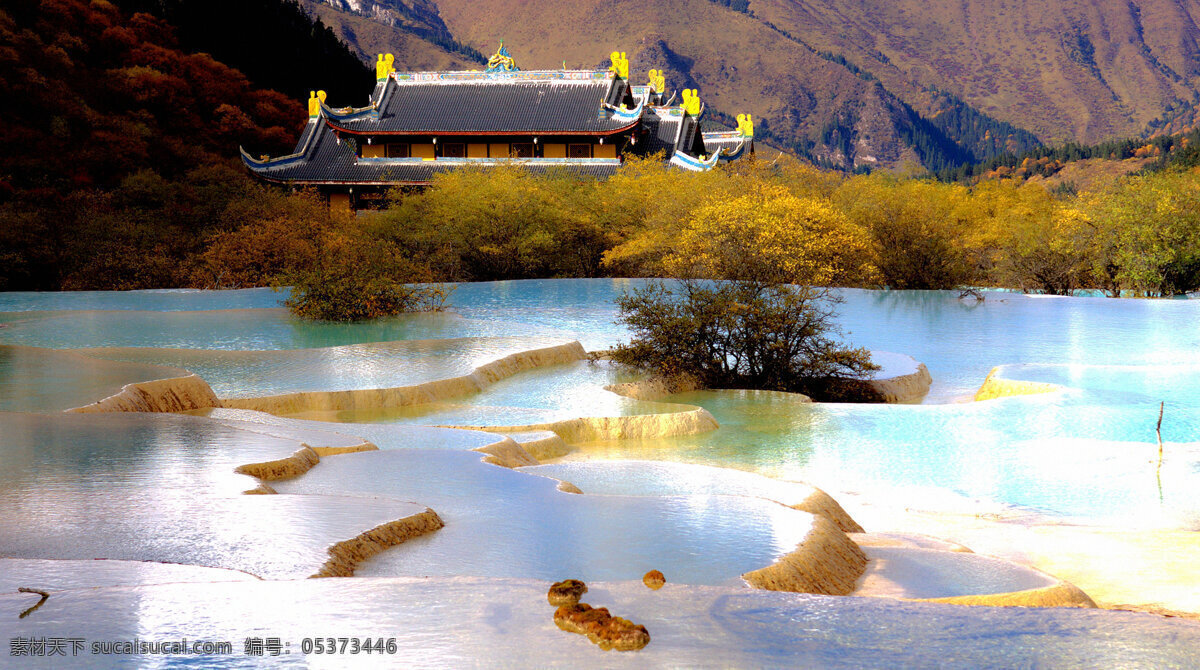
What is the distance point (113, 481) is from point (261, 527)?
Result: 3.69 ft

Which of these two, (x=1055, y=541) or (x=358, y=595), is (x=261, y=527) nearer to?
(x=358, y=595)

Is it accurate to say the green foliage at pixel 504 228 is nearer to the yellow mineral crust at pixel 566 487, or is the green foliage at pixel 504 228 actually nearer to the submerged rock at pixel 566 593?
the yellow mineral crust at pixel 566 487

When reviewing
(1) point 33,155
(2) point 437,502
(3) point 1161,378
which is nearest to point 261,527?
(2) point 437,502

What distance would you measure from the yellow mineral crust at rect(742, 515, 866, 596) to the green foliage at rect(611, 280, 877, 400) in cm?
719

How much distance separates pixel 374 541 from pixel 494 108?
3152 cm

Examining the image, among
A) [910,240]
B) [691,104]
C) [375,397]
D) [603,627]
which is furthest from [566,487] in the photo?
[691,104]

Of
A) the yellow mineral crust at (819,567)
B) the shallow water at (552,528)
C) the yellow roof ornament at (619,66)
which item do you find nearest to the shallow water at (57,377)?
the shallow water at (552,528)

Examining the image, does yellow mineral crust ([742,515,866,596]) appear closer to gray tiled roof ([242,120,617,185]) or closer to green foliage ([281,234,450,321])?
green foliage ([281,234,450,321])

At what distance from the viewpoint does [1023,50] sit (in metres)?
150

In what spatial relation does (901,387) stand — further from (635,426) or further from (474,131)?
(474,131)

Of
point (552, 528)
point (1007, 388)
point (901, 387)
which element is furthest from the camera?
point (901, 387)

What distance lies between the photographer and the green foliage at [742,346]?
38.7 ft

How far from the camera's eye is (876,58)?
15738cm

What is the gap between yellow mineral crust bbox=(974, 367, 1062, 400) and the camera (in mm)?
10505
